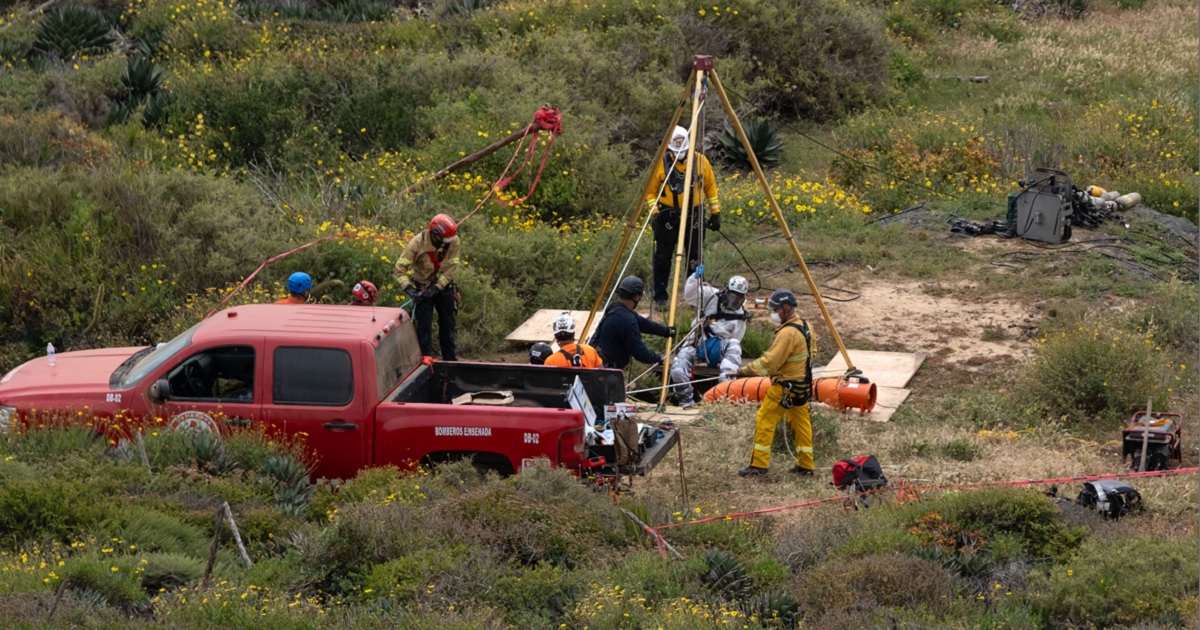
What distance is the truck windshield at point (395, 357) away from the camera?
10156 mm

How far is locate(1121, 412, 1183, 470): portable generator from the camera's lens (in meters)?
11.3

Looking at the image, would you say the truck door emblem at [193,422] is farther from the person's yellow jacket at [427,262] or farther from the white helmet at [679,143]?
the white helmet at [679,143]

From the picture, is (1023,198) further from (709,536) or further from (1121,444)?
(709,536)

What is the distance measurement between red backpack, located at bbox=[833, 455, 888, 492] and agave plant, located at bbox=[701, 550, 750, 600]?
7.02 feet

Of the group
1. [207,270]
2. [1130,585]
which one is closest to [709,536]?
[1130,585]

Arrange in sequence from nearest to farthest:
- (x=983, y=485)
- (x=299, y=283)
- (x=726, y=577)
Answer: (x=726, y=577) < (x=983, y=485) < (x=299, y=283)

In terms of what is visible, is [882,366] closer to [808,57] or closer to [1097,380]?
[1097,380]

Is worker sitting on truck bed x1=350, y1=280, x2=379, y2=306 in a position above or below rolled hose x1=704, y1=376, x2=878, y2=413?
above

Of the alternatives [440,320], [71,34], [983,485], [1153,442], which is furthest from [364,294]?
[71,34]

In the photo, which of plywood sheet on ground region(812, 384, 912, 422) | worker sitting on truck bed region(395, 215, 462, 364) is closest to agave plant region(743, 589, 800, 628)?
plywood sheet on ground region(812, 384, 912, 422)

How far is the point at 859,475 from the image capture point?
10508 mm

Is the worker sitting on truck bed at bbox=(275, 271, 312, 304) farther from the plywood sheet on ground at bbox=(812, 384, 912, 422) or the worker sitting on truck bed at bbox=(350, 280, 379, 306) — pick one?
the plywood sheet on ground at bbox=(812, 384, 912, 422)

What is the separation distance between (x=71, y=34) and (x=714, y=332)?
1635cm

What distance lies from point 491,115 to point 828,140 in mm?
6594
